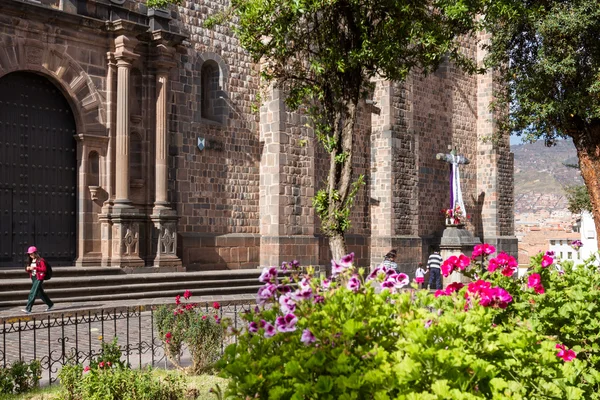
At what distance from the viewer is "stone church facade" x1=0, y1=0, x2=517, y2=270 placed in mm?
16328

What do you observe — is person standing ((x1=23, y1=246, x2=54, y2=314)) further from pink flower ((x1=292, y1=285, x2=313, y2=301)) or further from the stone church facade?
pink flower ((x1=292, y1=285, x2=313, y2=301))

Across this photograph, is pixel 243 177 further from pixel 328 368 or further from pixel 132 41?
pixel 328 368

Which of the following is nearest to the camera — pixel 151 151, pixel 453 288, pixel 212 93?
pixel 453 288

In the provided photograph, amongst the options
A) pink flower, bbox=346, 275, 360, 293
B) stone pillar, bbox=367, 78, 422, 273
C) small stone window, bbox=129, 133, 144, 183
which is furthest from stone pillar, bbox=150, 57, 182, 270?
pink flower, bbox=346, 275, 360, 293

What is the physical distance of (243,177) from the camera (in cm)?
2086

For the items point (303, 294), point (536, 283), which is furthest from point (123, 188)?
point (303, 294)

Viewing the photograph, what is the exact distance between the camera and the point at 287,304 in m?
4.40

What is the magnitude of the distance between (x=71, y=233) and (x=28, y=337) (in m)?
6.07

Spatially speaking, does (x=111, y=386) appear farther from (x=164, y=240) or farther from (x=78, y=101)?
(x=78, y=101)

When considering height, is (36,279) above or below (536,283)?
below

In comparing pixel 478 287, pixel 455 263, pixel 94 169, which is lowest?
pixel 478 287

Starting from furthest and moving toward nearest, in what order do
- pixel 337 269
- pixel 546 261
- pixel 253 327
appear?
pixel 546 261 < pixel 337 269 < pixel 253 327

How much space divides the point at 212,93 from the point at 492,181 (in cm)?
1506

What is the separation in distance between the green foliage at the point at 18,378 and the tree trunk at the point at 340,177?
4.76 m
